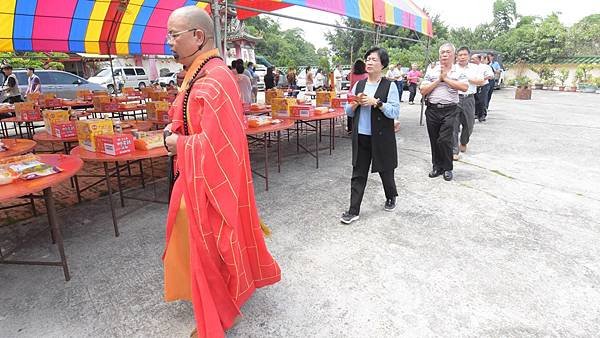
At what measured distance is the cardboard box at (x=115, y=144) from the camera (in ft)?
8.63

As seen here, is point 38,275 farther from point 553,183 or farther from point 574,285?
point 553,183

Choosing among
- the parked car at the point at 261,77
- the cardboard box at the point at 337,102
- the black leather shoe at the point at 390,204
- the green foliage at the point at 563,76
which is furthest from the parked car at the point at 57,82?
the green foliage at the point at 563,76

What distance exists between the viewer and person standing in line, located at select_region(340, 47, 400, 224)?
2.94 meters

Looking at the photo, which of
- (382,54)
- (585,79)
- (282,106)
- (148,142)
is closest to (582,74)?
(585,79)

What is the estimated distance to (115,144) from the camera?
2623mm

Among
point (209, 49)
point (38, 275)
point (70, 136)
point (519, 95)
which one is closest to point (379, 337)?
point (209, 49)

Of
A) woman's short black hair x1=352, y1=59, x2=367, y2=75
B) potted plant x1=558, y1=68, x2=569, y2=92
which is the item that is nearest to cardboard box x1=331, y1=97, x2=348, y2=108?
woman's short black hair x1=352, y1=59, x2=367, y2=75

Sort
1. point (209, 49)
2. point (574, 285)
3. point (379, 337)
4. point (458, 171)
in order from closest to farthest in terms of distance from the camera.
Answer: point (209, 49), point (379, 337), point (574, 285), point (458, 171)

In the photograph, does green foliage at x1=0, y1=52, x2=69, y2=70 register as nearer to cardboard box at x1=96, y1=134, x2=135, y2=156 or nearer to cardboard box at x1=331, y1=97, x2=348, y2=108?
cardboard box at x1=331, y1=97, x2=348, y2=108

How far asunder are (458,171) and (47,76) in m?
14.0

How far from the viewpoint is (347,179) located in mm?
4543

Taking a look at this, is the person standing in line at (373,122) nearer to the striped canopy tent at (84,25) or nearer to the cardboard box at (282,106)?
the cardboard box at (282,106)

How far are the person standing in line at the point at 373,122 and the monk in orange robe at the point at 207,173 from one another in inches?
61.0

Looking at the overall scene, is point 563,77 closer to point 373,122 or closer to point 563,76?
point 563,76
